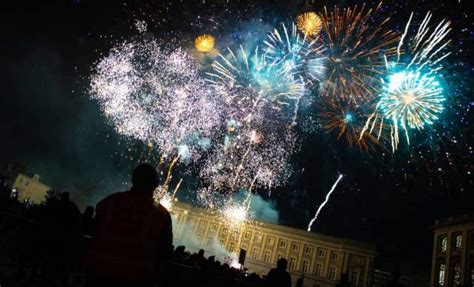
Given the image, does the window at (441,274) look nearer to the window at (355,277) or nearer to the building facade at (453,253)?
the building facade at (453,253)

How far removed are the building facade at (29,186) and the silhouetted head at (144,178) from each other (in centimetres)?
7324

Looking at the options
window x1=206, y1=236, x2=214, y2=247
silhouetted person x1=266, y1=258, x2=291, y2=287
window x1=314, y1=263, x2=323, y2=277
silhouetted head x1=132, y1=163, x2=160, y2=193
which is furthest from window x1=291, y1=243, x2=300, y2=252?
silhouetted head x1=132, y1=163, x2=160, y2=193

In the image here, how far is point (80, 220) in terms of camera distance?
20.4ft

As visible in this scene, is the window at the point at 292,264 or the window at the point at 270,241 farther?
the window at the point at 270,241

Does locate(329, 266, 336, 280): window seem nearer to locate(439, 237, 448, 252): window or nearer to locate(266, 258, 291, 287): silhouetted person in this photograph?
locate(439, 237, 448, 252): window

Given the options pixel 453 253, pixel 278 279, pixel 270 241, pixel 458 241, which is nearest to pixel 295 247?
pixel 270 241

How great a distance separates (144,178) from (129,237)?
63 cm

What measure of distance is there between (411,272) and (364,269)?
405 inches

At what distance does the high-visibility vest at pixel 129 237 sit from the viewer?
3.71 meters

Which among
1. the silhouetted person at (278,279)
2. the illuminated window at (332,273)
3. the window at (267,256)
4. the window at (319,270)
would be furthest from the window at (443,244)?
the silhouetted person at (278,279)

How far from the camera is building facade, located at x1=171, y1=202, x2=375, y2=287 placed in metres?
70.1

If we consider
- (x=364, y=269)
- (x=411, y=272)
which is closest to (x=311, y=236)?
(x=364, y=269)

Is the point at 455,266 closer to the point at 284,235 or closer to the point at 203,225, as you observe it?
the point at 284,235

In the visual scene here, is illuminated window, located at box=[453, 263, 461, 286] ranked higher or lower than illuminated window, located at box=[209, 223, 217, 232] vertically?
lower
